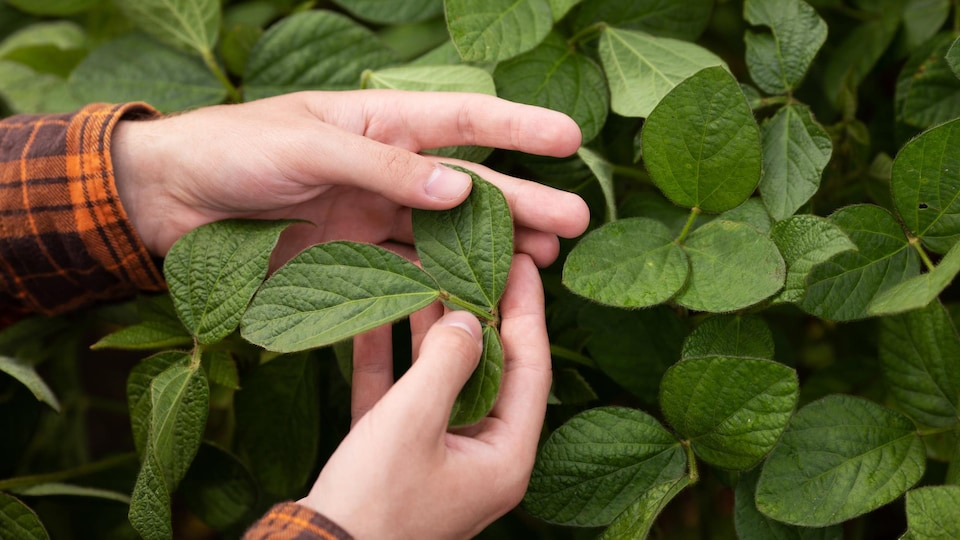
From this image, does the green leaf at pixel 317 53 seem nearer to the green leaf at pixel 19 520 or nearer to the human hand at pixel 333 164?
the human hand at pixel 333 164

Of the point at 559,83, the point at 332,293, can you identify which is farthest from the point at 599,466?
the point at 559,83

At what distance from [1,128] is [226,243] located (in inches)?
14.2

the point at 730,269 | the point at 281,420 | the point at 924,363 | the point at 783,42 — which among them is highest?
the point at 783,42

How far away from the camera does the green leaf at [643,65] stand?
0.76 metres

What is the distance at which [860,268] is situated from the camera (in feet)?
2.17

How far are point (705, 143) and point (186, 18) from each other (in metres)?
0.64

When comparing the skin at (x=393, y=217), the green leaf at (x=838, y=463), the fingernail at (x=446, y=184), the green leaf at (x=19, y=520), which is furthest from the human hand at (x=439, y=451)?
the green leaf at (x=19, y=520)

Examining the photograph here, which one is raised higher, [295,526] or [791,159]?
[791,159]

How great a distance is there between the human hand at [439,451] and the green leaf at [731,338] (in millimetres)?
134

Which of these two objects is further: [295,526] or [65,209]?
[65,209]

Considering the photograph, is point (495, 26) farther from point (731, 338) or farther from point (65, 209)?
point (65, 209)

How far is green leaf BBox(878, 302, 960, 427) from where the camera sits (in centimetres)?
65

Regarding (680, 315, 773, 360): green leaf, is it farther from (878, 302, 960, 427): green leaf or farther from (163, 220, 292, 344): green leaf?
(163, 220, 292, 344): green leaf

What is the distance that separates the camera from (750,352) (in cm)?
68
